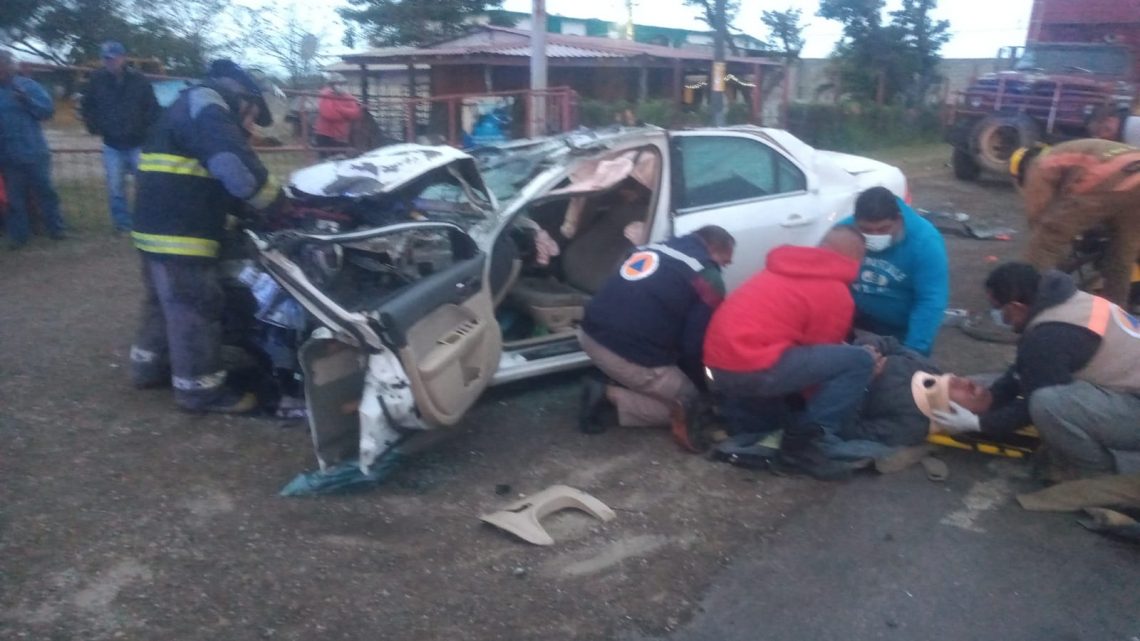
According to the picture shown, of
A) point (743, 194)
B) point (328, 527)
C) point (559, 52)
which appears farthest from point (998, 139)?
point (328, 527)

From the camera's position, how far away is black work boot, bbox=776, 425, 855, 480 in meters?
4.45

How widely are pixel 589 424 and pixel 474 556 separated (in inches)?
53.9

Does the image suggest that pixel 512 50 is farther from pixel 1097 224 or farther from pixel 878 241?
pixel 878 241

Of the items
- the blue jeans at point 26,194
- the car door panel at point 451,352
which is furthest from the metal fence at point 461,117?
the car door panel at point 451,352

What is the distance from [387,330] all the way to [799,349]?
1.89 m

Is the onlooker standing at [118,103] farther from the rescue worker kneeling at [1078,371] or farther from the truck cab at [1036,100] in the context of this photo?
the truck cab at [1036,100]

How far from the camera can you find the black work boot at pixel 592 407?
504 cm

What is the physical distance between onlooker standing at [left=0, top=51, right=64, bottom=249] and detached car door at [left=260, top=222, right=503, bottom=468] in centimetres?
521

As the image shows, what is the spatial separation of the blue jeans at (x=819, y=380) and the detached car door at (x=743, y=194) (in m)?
1.32

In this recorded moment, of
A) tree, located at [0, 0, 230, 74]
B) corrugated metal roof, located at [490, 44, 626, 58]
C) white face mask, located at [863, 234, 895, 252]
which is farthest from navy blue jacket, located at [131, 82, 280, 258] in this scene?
tree, located at [0, 0, 230, 74]

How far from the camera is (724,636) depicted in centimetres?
329

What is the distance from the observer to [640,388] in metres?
4.93

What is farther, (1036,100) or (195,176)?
(1036,100)

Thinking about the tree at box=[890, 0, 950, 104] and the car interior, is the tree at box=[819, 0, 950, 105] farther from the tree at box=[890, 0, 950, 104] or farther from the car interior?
the car interior
